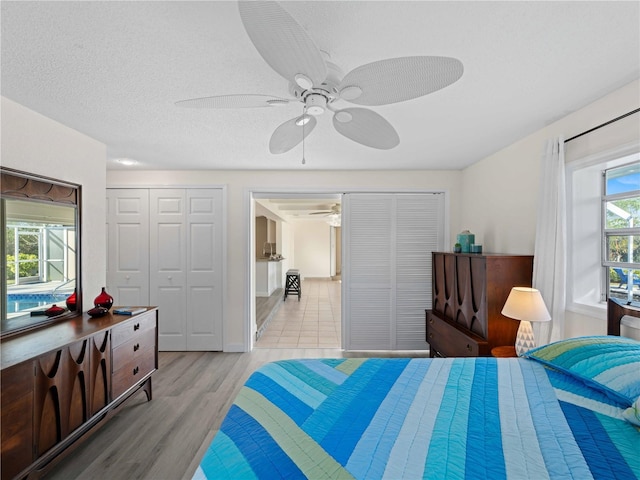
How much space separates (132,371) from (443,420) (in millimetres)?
2571

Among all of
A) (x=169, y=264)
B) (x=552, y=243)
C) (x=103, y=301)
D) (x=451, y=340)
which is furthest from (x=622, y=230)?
(x=169, y=264)

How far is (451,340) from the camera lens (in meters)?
3.05

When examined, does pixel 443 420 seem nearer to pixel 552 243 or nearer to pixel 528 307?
pixel 528 307

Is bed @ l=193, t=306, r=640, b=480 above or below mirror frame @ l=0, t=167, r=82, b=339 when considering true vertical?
below

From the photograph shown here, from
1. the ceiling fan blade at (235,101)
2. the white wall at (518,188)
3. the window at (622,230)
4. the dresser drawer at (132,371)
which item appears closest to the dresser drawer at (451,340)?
the white wall at (518,188)

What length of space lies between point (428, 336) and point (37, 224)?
395 centimetres

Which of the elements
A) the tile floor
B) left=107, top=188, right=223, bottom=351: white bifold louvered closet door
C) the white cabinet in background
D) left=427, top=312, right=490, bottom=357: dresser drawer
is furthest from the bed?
the white cabinet in background

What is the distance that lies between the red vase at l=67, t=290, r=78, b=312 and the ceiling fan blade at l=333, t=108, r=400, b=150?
102 inches

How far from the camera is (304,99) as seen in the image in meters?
1.45

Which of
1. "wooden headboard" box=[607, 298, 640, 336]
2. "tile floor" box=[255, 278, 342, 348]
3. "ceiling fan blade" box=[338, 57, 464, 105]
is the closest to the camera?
"ceiling fan blade" box=[338, 57, 464, 105]

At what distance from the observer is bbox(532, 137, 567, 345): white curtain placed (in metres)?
2.23

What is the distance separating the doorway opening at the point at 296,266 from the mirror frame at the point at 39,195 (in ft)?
6.48

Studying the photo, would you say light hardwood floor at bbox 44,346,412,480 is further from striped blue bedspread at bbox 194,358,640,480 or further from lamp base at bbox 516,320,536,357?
lamp base at bbox 516,320,536,357

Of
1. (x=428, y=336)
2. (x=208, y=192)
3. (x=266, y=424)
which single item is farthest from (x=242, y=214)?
(x=266, y=424)
